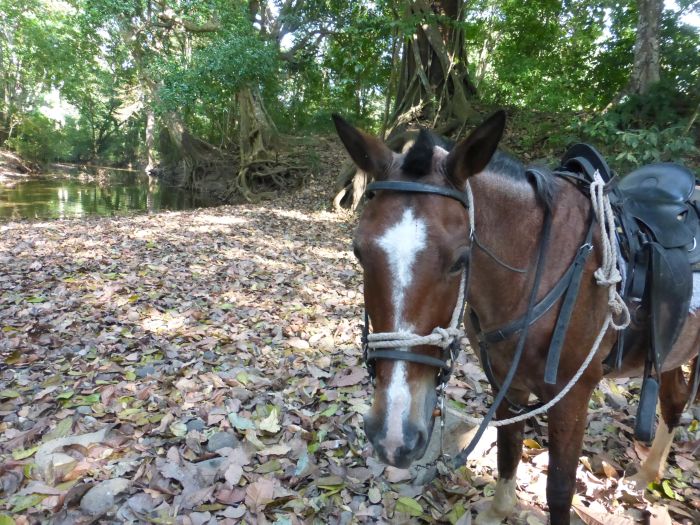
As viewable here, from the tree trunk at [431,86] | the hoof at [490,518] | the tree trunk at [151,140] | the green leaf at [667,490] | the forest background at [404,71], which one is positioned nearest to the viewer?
the hoof at [490,518]

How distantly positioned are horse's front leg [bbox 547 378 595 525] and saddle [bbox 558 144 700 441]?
349 millimetres

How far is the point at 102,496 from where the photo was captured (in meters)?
2.31

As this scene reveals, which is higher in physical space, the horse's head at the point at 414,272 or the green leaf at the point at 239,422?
the horse's head at the point at 414,272

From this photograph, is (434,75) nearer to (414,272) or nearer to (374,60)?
(374,60)

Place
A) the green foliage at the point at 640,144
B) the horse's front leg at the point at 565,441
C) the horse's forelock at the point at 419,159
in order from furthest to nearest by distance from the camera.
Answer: the green foliage at the point at 640,144, the horse's front leg at the point at 565,441, the horse's forelock at the point at 419,159

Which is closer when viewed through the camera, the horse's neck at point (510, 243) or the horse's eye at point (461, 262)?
the horse's eye at point (461, 262)

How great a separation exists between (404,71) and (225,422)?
37.1ft

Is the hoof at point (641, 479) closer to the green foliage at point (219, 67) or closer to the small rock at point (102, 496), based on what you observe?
the small rock at point (102, 496)

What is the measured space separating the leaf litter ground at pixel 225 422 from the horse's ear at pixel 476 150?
79.8 inches

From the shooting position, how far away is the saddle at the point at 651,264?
1.89 m

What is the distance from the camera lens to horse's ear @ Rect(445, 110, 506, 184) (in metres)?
1.36

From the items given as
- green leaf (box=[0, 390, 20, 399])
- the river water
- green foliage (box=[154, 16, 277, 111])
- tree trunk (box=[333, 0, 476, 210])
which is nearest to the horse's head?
green leaf (box=[0, 390, 20, 399])

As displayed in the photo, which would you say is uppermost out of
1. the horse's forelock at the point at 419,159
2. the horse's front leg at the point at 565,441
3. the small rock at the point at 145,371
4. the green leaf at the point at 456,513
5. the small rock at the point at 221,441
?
the horse's forelock at the point at 419,159

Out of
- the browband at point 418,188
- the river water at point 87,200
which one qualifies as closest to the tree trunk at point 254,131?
the river water at point 87,200
